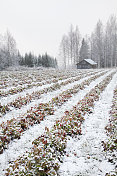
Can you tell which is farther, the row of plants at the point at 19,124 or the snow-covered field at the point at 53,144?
the row of plants at the point at 19,124

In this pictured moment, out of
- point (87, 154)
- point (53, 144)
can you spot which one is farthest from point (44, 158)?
point (87, 154)

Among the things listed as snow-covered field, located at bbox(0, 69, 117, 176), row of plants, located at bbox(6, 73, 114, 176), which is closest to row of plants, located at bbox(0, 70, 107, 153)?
snow-covered field, located at bbox(0, 69, 117, 176)

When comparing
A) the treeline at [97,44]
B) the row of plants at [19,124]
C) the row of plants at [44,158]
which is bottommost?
the row of plants at [44,158]

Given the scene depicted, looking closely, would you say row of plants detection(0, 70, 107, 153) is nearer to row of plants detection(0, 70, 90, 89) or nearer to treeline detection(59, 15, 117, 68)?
row of plants detection(0, 70, 90, 89)

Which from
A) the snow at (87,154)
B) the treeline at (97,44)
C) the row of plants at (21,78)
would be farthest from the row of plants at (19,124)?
the treeline at (97,44)

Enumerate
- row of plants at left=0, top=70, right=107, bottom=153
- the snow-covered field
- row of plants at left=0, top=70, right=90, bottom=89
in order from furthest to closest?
row of plants at left=0, top=70, right=90, bottom=89
row of plants at left=0, top=70, right=107, bottom=153
the snow-covered field

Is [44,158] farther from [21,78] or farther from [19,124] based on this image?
[21,78]

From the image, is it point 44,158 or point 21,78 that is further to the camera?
point 21,78

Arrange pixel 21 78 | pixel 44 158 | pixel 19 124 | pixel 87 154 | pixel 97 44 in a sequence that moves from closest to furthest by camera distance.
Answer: pixel 44 158
pixel 87 154
pixel 19 124
pixel 21 78
pixel 97 44

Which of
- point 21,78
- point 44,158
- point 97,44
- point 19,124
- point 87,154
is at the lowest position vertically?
point 87,154

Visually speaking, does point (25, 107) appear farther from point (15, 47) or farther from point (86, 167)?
point (15, 47)

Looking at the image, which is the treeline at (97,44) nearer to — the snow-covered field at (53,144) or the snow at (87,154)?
the snow-covered field at (53,144)

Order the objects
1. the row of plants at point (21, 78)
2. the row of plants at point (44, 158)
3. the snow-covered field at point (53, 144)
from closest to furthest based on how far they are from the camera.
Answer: the row of plants at point (44, 158), the snow-covered field at point (53, 144), the row of plants at point (21, 78)

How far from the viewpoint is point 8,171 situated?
301 centimetres
